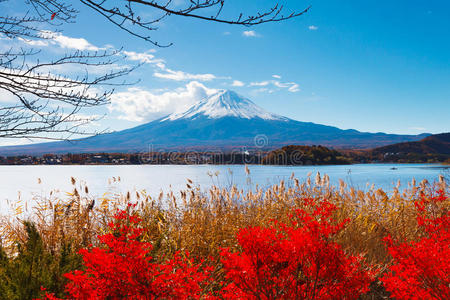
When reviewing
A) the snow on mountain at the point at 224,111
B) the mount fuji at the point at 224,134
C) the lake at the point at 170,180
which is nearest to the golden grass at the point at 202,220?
the lake at the point at 170,180

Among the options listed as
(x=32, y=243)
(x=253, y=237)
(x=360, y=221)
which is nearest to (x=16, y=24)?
(x=32, y=243)

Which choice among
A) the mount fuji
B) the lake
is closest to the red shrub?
the lake

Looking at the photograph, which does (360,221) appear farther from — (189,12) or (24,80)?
(24,80)

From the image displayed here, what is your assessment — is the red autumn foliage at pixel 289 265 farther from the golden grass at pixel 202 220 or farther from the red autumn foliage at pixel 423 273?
the golden grass at pixel 202 220

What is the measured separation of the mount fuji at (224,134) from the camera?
356ft

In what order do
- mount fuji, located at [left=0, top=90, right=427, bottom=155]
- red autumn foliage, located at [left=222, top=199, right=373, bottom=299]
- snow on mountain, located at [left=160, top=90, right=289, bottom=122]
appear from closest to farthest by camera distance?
1. red autumn foliage, located at [left=222, top=199, right=373, bottom=299]
2. mount fuji, located at [left=0, top=90, right=427, bottom=155]
3. snow on mountain, located at [left=160, top=90, right=289, bottom=122]

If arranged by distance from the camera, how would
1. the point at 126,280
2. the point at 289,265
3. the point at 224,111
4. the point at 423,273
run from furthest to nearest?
the point at 224,111
the point at 423,273
the point at 289,265
the point at 126,280

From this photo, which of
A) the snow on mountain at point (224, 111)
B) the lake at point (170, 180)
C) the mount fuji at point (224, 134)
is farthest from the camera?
the snow on mountain at point (224, 111)

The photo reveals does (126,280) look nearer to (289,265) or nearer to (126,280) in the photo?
(126,280)

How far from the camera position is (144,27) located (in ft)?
12.8

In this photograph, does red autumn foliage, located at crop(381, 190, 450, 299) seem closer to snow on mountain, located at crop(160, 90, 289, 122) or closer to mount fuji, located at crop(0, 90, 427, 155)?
mount fuji, located at crop(0, 90, 427, 155)

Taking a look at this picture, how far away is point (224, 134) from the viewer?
165 metres

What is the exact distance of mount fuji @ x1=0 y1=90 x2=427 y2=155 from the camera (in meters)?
109

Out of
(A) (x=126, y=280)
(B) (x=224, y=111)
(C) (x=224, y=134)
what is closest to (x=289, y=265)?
(A) (x=126, y=280)
